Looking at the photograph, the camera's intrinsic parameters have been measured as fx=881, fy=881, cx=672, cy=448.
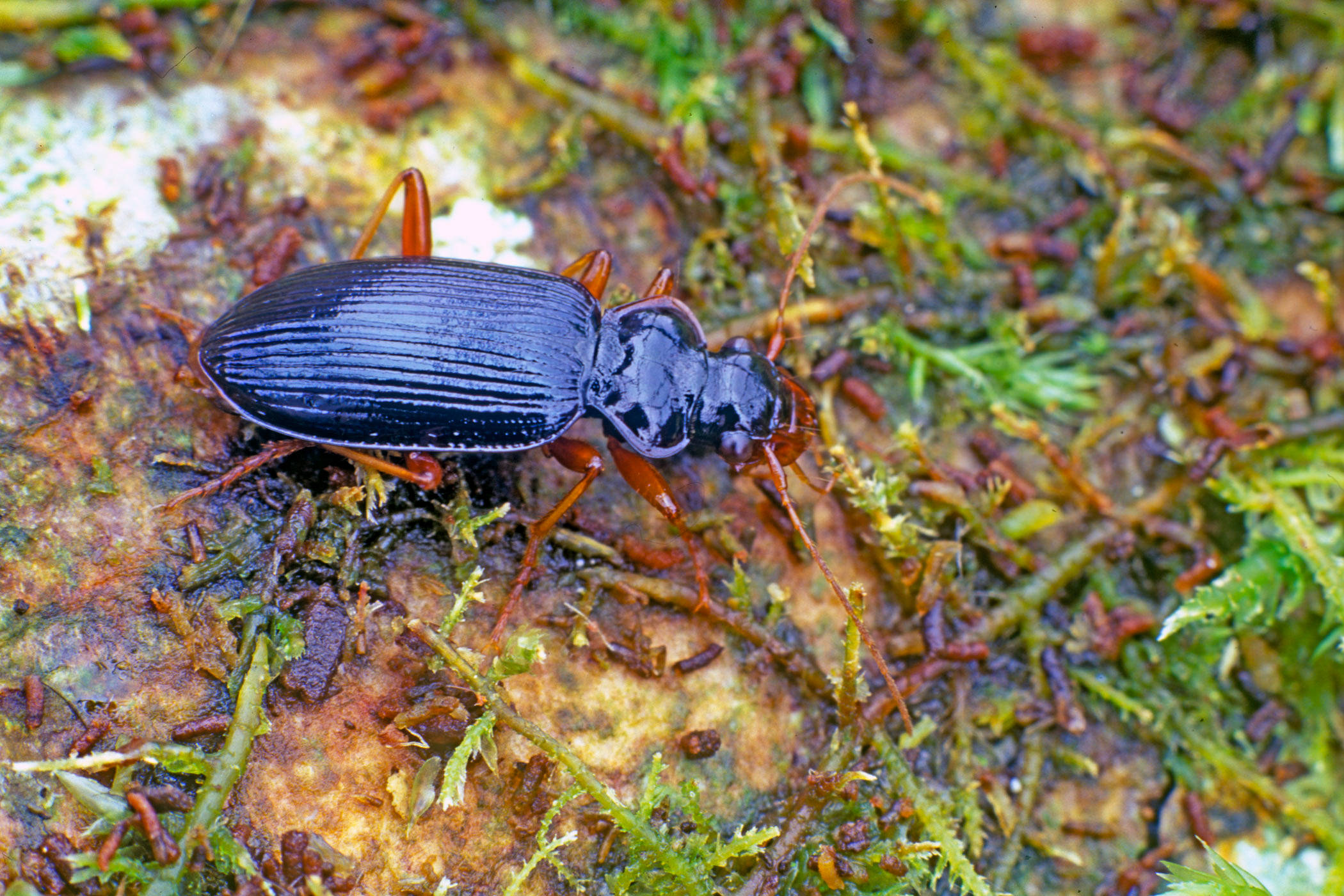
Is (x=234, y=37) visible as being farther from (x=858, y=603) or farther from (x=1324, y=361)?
(x=1324, y=361)

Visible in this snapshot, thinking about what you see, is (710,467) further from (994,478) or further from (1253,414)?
(1253,414)

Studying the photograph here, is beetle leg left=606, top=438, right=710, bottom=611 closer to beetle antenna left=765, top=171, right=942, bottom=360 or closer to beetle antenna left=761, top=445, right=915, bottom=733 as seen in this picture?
beetle antenna left=761, top=445, right=915, bottom=733

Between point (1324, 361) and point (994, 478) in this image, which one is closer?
point (994, 478)

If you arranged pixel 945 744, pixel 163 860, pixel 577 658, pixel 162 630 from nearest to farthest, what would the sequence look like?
pixel 163 860 < pixel 162 630 < pixel 577 658 < pixel 945 744

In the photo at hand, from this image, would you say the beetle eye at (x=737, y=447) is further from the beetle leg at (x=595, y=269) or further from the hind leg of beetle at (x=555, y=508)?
the beetle leg at (x=595, y=269)

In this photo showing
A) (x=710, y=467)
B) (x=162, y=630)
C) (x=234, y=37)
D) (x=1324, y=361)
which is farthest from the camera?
(x=1324, y=361)

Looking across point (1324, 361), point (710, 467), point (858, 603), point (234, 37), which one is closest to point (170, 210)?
point (234, 37)

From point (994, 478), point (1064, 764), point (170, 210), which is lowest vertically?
point (1064, 764)

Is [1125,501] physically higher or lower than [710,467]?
lower
